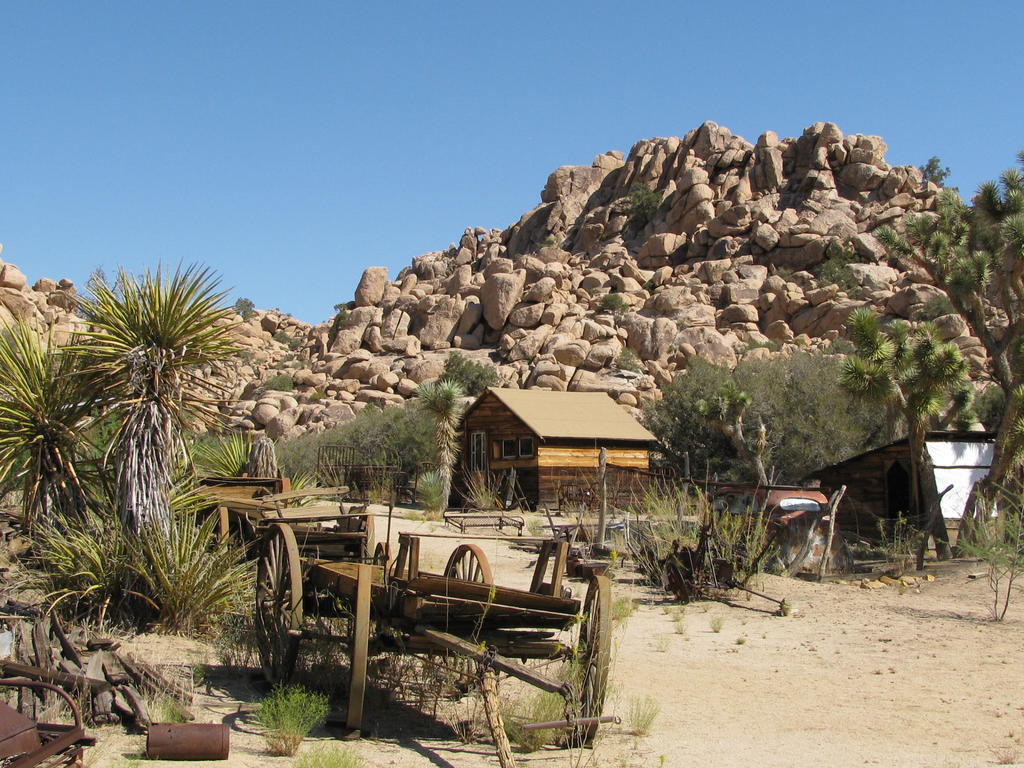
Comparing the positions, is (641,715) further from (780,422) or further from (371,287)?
(371,287)

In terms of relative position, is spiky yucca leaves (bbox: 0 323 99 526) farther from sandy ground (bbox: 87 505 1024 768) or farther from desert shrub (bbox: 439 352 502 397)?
desert shrub (bbox: 439 352 502 397)

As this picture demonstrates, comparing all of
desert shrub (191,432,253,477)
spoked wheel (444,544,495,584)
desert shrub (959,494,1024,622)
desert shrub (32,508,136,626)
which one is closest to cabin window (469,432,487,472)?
desert shrub (191,432,253,477)

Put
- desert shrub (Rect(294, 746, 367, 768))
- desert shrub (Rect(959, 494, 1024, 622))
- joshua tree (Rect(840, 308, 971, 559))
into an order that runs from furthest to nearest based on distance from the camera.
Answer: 1. joshua tree (Rect(840, 308, 971, 559))
2. desert shrub (Rect(959, 494, 1024, 622))
3. desert shrub (Rect(294, 746, 367, 768))

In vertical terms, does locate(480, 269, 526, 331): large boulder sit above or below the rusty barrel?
above

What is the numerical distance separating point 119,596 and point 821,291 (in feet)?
181

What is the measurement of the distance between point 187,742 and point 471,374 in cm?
4643

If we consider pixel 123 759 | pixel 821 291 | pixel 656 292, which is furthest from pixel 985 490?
pixel 656 292

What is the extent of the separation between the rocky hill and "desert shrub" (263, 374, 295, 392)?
197 millimetres

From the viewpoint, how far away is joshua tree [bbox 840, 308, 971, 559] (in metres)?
18.9

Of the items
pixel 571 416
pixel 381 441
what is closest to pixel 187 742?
pixel 571 416

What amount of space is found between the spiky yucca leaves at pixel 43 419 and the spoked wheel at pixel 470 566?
4623 millimetres

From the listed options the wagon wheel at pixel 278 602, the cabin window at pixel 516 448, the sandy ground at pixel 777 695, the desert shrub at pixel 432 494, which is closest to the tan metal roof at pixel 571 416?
the cabin window at pixel 516 448

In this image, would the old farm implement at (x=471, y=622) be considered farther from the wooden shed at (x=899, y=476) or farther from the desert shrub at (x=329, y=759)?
the wooden shed at (x=899, y=476)

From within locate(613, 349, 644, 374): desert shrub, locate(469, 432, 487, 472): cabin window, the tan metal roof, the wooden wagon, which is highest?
Answer: locate(613, 349, 644, 374): desert shrub
